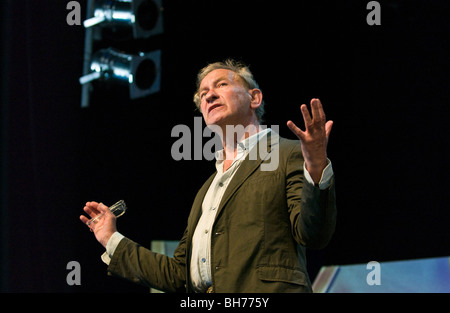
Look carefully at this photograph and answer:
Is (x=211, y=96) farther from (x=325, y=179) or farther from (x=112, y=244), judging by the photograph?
(x=325, y=179)

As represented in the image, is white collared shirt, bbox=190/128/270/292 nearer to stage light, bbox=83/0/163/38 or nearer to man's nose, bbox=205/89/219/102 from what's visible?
man's nose, bbox=205/89/219/102

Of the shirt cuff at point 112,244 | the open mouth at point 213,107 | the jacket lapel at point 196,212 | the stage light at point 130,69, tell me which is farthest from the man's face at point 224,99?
the stage light at point 130,69

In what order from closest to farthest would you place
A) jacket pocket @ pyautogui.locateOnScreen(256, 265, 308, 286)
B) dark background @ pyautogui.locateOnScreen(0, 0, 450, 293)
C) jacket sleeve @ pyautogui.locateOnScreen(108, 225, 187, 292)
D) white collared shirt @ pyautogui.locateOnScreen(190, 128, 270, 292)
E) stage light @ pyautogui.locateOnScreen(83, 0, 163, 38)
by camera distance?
jacket pocket @ pyautogui.locateOnScreen(256, 265, 308, 286), white collared shirt @ pyautogui.locateOnScreen(190, 128, 270, 292), jacket sleeve @ pyautogui.locateOnScreen(108, 225, 187, 292), dark background @ pyautogui.locateOnScreen(0, 0, 450, 293), stage light @ pyautogui.locateOnScreen(83, 0, 163, 38)

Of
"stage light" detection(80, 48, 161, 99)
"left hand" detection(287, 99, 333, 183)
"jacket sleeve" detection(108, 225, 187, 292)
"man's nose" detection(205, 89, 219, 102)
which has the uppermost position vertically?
"stage light" detection(80, 48, 161, 99)

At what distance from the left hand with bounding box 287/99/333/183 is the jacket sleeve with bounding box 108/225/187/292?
0.73 m

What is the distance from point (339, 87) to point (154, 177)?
1462 mm

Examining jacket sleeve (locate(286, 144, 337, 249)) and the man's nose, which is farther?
the man's nose

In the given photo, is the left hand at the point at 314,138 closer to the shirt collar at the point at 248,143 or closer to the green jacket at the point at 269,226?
Answer: the green jacket at the point at 269,226

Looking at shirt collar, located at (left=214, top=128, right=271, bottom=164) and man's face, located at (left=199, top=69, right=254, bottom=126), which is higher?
man's face, located at (left=199, top=69, right=254, bottom=126)

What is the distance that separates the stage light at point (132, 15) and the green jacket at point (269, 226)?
1989 millimetres

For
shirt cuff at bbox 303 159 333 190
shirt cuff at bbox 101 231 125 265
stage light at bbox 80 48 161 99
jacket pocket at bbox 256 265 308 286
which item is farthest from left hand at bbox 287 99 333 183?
stage light at bbox 80 48 161 99

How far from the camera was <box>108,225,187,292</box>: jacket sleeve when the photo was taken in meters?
1.73

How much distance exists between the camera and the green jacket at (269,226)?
1.33 metres
